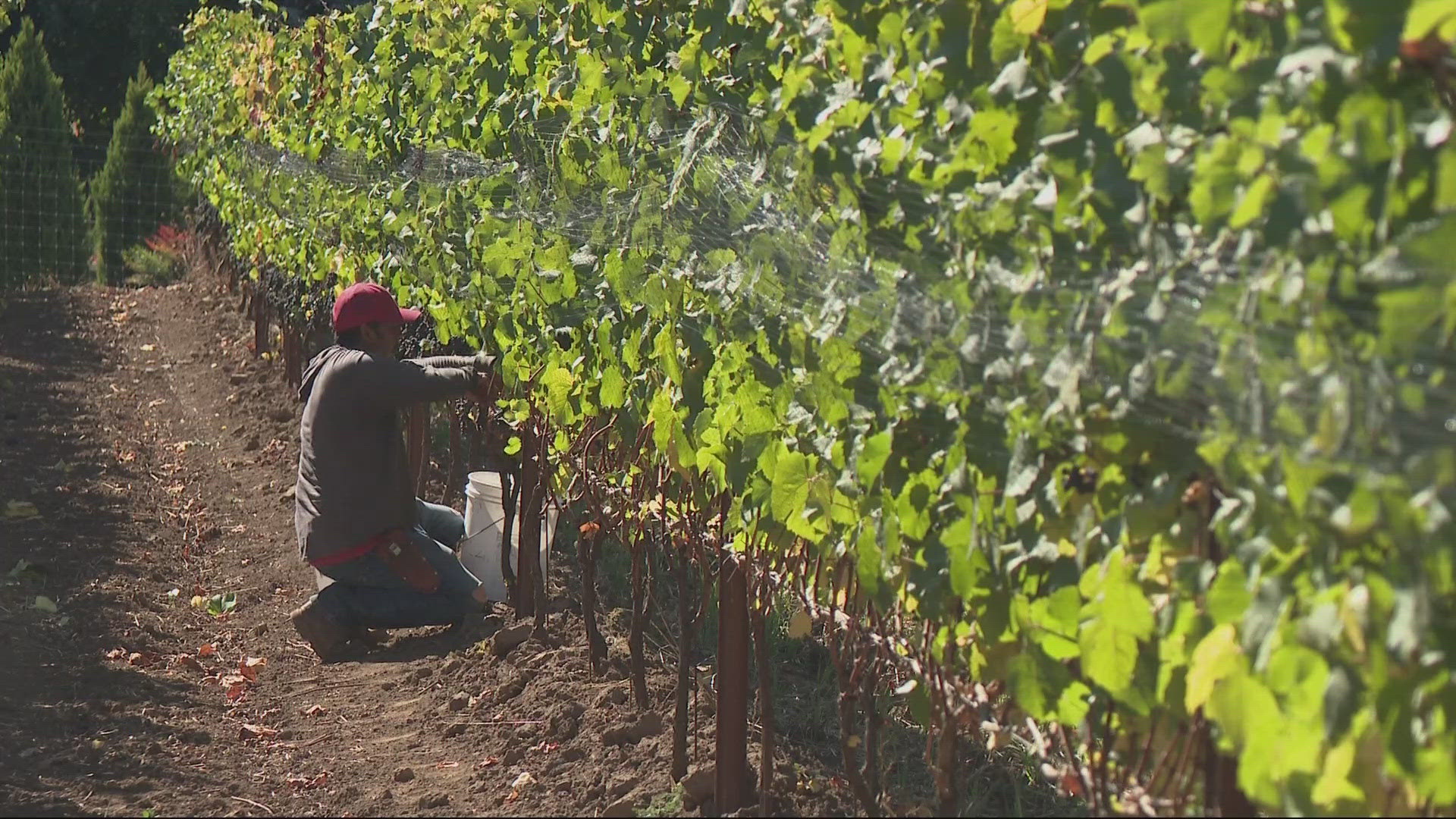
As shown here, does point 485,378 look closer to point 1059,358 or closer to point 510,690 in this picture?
point 510,690

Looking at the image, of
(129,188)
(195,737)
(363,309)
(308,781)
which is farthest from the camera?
(129,188)

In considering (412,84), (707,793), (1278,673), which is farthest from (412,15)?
(1278,673)

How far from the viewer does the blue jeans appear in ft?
19.9

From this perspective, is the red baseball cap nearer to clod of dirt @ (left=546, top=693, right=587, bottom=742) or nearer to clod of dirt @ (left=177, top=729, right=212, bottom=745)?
clod of dirt @ (left=177, top=729, right=212, bottom=745)

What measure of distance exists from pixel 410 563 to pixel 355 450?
0.43 m

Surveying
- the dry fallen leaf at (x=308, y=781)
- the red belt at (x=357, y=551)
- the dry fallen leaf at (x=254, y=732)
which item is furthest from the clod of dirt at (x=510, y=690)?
the red belt at (x=357, y=551)

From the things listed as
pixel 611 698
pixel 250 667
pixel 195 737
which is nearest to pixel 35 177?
pixel 250 667

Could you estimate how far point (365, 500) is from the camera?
6.03m

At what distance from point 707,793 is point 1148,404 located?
205 cm

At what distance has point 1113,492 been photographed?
94.2 inches

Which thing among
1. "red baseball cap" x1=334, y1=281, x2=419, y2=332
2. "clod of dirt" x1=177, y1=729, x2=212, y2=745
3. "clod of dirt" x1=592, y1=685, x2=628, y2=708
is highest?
"red baseball cap" x1=334, y1=281, x2=419, y2=332

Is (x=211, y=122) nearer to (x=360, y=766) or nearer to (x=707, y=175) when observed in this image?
(x=360, y=766)

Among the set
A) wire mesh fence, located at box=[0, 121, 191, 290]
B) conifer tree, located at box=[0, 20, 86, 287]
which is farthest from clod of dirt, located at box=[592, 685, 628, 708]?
conifer tree, located at box=[0, 20, 86, 287]

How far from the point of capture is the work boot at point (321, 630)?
19.8 ft
